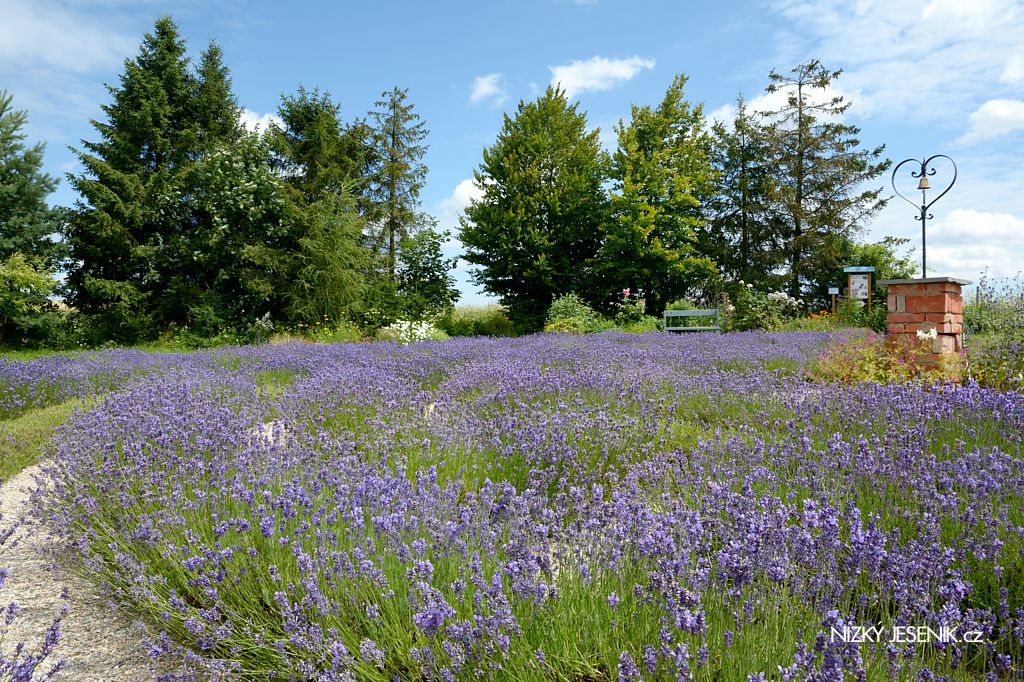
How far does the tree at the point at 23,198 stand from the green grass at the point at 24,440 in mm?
14710

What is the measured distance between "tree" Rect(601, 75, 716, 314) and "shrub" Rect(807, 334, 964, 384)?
1109cm

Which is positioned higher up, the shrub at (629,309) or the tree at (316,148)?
the tree at (316,148)

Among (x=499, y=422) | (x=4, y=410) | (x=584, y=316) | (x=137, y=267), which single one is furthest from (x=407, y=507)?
(x=137, y=267)

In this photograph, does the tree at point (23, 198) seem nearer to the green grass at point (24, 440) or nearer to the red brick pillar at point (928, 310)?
the green grass at point (24, 440)

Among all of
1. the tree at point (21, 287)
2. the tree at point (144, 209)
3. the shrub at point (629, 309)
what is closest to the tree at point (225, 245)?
the tree at point (144, 209)

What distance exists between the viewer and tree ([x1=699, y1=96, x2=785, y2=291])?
819 inches

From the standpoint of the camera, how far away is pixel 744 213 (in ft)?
69.7

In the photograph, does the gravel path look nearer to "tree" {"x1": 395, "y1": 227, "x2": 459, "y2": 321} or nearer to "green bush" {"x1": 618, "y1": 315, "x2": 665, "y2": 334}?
"green bush" {"x1": 618, "y1": 315, "x2": 665, "y2": 334}

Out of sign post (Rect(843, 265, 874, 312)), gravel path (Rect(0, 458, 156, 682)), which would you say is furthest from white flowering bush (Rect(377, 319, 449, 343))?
gravel path (Rect(0, 458, 156, 682))

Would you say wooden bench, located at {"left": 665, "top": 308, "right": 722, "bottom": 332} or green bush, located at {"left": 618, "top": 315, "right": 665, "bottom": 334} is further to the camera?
green bush, located at {"left": 618, "top": 315, "right": 665, "bottom": 334}

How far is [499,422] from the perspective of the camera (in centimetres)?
350

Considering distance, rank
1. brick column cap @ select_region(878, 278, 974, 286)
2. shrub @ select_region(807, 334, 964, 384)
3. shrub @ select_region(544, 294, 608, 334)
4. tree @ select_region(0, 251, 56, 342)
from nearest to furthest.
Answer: shrub @ select_region(807, 334, 964, 384)
brick column cap @ select_region(878, 278, 974, 286)
tree @ select_region(0, 251, 56, 342)
shrub @ select_region(544, 294, 608, 334)

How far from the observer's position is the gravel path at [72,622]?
7.23ft

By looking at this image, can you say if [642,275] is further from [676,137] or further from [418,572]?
[418,572]
